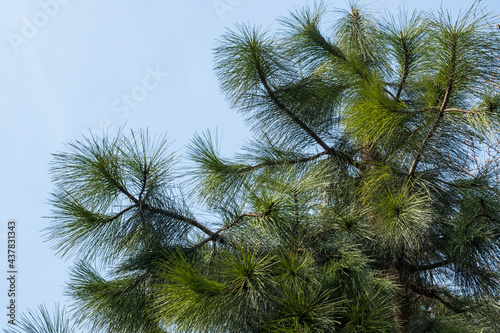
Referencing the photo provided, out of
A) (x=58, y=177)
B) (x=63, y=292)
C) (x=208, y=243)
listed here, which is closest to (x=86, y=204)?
(x=58, y=177)

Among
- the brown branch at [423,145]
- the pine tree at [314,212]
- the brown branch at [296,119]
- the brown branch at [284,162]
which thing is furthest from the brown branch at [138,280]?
the brown branch at [423,145]

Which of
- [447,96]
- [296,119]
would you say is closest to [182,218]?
[296,119]

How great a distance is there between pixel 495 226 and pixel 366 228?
1.59 feet

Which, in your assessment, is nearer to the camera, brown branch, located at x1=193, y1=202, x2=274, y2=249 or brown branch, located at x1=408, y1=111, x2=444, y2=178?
brown branch, located at x1=193, y1=202, x2=274, y2=249

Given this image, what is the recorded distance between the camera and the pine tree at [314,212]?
2.03m

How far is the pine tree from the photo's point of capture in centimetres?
203

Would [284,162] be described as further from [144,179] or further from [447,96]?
[447,96]

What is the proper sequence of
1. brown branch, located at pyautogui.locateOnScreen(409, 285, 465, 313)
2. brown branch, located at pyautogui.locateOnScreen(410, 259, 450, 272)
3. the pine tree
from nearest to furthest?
the pine tree, brown branch, located at pyautogui.locateOnScreen(410, 259, 450, 272), brown branch, located at pyautogui.locateOnScreen(409, 285, 465, 313)

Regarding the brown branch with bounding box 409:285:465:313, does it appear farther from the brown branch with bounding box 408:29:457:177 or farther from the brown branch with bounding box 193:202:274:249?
the brown branch with bounding box 193:202:274:249

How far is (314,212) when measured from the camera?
2408 mm

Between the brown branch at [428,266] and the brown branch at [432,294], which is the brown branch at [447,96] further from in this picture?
the brown branch at [432,294]

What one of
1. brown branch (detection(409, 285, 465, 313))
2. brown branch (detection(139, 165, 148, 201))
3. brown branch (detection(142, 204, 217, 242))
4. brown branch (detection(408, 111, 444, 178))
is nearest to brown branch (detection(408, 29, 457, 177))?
brown branch (detection(408, 111, 444, 178))

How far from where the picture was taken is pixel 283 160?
9.37 ft

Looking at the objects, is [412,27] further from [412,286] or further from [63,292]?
[63,292]
